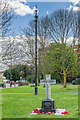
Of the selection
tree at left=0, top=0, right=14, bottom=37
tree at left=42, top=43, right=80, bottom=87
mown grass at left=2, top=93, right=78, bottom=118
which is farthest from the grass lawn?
tree at left=42, top=43, right=80, bottom=87

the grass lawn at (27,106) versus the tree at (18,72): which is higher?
the tree at (18,72)

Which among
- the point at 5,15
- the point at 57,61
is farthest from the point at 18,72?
the point at 5,15

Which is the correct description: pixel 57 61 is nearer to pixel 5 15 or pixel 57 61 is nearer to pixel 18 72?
pixel 18 72

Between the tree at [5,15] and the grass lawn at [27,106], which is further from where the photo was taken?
the tree at [5,15]

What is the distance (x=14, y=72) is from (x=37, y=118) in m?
32.9

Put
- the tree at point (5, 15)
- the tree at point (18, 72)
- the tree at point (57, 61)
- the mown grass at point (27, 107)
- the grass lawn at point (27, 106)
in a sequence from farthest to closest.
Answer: the tree at point (18, 72) → the tree at point (57, 61) → the tree at point (5, 15) → the grass lawn at point (27, 106) → the mown grass at point (27, 107)

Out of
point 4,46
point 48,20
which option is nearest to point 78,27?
point 48,20

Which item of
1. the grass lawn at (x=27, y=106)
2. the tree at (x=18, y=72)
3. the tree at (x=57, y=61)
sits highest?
the tree at (x=57, y=61)

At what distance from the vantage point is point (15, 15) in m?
11.3

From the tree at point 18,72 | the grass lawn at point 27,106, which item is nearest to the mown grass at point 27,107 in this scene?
the grass lawn at point 27,106

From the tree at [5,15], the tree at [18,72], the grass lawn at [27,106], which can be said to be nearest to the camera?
the grass lawn at [27,106]

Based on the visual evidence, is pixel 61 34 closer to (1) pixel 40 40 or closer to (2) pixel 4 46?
(1) pixel 40 40

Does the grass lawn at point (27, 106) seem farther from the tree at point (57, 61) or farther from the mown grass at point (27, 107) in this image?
the tree at point (57, 61)

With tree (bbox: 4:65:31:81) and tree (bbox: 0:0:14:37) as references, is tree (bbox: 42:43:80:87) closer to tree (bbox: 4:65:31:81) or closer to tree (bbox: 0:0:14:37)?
tree (bbox: 4:65:31:81)
